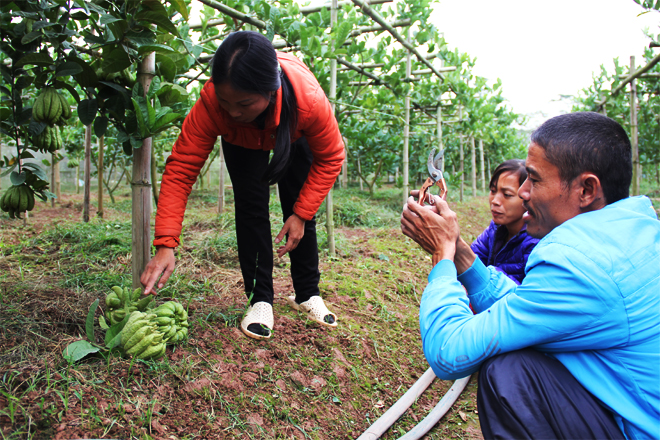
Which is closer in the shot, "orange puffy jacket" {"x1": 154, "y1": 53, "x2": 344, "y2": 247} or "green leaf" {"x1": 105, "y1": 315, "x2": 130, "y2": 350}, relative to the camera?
"green leaf" {"x1": 105, "y1": 315, "x2": 130, "y2": 350}

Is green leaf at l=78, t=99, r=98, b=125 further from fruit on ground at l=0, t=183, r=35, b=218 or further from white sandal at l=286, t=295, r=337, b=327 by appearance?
white sandal at l=286, t=295, r=337, b=327

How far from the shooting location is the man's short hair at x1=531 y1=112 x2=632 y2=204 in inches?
40.7

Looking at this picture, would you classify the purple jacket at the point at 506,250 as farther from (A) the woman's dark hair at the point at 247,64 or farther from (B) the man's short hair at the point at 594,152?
(A) the woman's dark hair at the point at 247,64

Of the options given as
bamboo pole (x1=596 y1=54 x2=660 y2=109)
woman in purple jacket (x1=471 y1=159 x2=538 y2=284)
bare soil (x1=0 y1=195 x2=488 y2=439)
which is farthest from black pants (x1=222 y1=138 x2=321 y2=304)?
bamboo pole (x1=596 y1=54 x2=660 y2=109)

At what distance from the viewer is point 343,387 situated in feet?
6.27

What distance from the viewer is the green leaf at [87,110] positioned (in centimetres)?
158

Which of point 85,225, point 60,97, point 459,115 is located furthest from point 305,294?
point 459,115

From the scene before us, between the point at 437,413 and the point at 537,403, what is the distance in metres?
0.88

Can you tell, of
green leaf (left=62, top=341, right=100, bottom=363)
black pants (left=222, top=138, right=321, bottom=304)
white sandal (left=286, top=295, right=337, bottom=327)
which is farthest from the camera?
white sandal (left=286, top=295, right=337, bottom=327)

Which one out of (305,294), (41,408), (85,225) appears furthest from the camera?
(85,225)

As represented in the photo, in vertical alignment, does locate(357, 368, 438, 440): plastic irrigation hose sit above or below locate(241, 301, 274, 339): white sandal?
below

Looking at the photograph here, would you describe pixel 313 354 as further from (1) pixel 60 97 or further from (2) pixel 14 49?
(2) pixel 14 49

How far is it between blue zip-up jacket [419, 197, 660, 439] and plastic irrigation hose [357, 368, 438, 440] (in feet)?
2.42

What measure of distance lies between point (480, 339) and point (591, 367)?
0.89 ft
